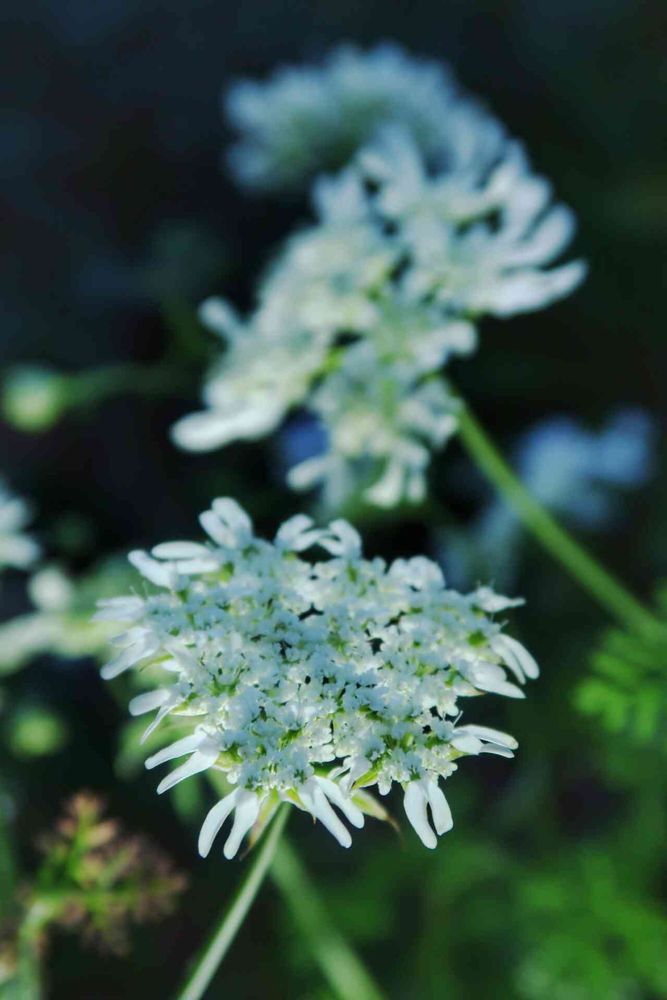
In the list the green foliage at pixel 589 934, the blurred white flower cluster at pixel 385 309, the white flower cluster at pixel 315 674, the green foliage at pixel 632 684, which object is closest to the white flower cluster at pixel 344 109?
the blurred white flower cluster at pixel 385 309

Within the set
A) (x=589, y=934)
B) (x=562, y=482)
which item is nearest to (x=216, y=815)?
(x=589, y=934)

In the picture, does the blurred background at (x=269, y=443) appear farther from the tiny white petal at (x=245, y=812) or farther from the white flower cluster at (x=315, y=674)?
the tiny white petal at (x=245, y=812)

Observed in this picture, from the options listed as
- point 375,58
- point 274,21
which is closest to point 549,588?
point 375,58

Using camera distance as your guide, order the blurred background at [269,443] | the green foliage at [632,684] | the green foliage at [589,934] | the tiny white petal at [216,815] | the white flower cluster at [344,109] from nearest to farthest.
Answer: the tiny white petal at [216,815]
the green foliage at [632,684]
the green foliage at [589,934]
the blurred background at [269,443]
the white flower cluster at [344,109]

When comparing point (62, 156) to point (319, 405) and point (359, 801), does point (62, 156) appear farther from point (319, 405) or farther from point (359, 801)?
point (359, 801)

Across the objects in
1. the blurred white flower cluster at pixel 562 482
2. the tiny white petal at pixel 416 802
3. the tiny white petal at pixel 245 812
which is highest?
the blurred white flower cluster at pixel 562 482

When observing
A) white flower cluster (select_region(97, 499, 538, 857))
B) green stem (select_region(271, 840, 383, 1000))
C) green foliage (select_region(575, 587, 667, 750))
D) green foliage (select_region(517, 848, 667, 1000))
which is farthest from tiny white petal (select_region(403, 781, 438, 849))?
green foliage (select_region(517, 848, 667, 1000))
